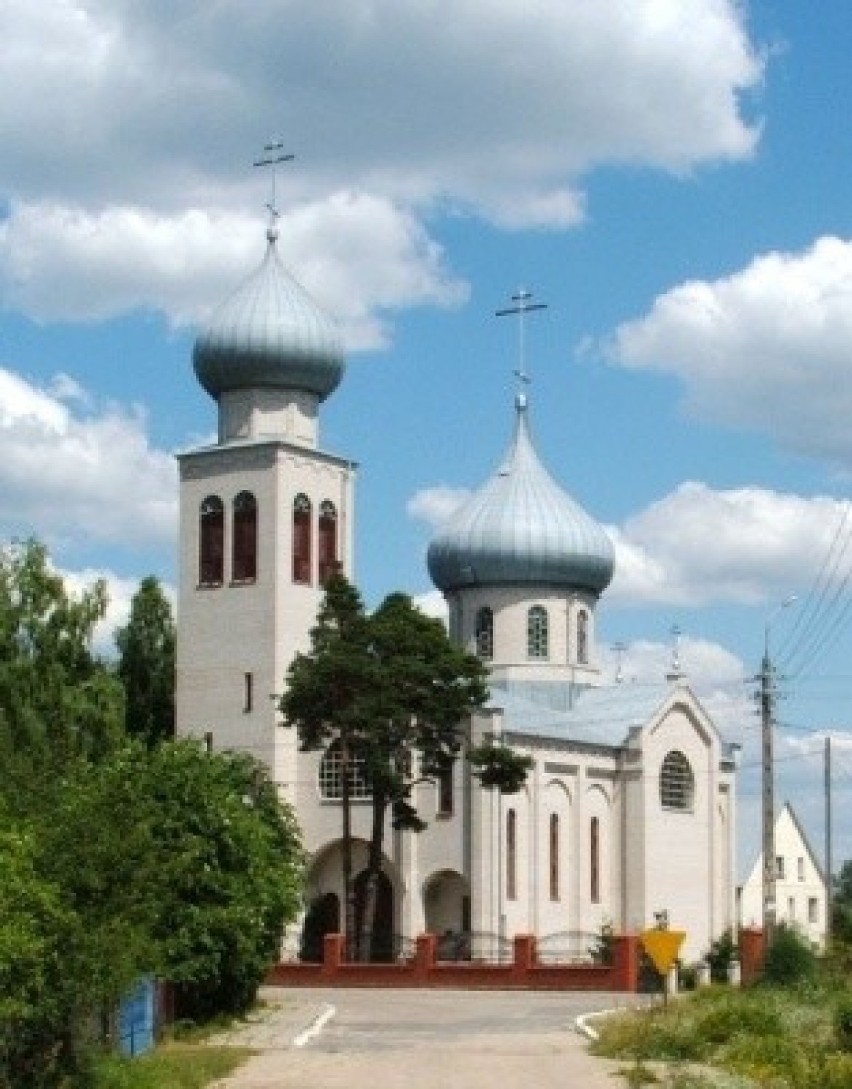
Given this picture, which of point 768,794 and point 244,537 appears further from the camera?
point 244,537

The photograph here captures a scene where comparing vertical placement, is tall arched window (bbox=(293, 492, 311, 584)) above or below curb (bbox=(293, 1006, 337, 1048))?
above

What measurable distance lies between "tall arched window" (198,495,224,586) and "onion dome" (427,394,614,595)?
714 cm

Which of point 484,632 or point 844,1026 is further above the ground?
point 484,632

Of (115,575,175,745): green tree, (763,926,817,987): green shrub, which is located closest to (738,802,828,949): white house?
(115,575,175,745): green tree

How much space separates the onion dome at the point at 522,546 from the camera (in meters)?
62.4

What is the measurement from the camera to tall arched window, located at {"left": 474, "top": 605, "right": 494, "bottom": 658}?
6278 centimetres

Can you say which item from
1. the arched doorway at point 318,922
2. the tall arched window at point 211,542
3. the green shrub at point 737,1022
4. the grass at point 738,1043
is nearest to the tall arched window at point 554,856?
the arched doorway at point 318,922

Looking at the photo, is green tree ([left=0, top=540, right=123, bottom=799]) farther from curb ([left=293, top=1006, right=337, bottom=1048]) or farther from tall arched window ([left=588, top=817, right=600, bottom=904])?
tall arched window ([left=588, top=817, right=600, bottom=904])

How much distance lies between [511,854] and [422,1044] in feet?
88.8

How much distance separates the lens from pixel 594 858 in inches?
2313

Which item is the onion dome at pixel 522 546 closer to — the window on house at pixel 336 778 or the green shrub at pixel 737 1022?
the window on house at pixel 336 778

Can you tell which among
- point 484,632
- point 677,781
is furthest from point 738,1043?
point 484,632

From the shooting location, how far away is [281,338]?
194 feet

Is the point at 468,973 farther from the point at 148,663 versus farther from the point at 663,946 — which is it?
the point at 148,663
